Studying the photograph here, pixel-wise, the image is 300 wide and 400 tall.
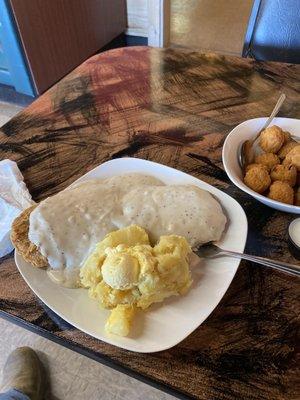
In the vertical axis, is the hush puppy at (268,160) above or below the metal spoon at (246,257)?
above

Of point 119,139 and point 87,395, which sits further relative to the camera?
point 87,395

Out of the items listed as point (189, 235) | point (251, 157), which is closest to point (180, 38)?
point (251, 157)

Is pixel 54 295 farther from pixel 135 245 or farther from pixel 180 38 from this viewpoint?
pixel 180 38

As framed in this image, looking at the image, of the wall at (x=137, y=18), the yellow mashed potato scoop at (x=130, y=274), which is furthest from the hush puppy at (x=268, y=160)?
the wall at (x=137, y=18)

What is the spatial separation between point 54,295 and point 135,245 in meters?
0.15

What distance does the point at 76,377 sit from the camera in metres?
1.05

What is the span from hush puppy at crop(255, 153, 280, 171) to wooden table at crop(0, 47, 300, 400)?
76 mm

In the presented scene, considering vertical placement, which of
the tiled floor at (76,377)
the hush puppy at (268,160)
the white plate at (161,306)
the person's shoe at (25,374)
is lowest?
the tiled floor at (76,377)

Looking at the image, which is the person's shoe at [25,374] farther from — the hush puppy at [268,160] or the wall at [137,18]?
the wall at [137,18]

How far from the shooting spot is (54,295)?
0.53 m

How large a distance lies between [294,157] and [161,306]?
0.40m

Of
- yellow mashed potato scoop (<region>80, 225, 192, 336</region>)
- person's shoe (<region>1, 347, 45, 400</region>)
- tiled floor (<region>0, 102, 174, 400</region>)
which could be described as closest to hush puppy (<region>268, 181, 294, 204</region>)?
yellow mashed potato scoop (<region>80, 225, 192, 336</region>)

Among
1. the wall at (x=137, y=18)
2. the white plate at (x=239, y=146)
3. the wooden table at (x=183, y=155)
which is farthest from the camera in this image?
the wall at (x=137, y=18)

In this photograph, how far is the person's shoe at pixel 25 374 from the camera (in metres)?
1.00
